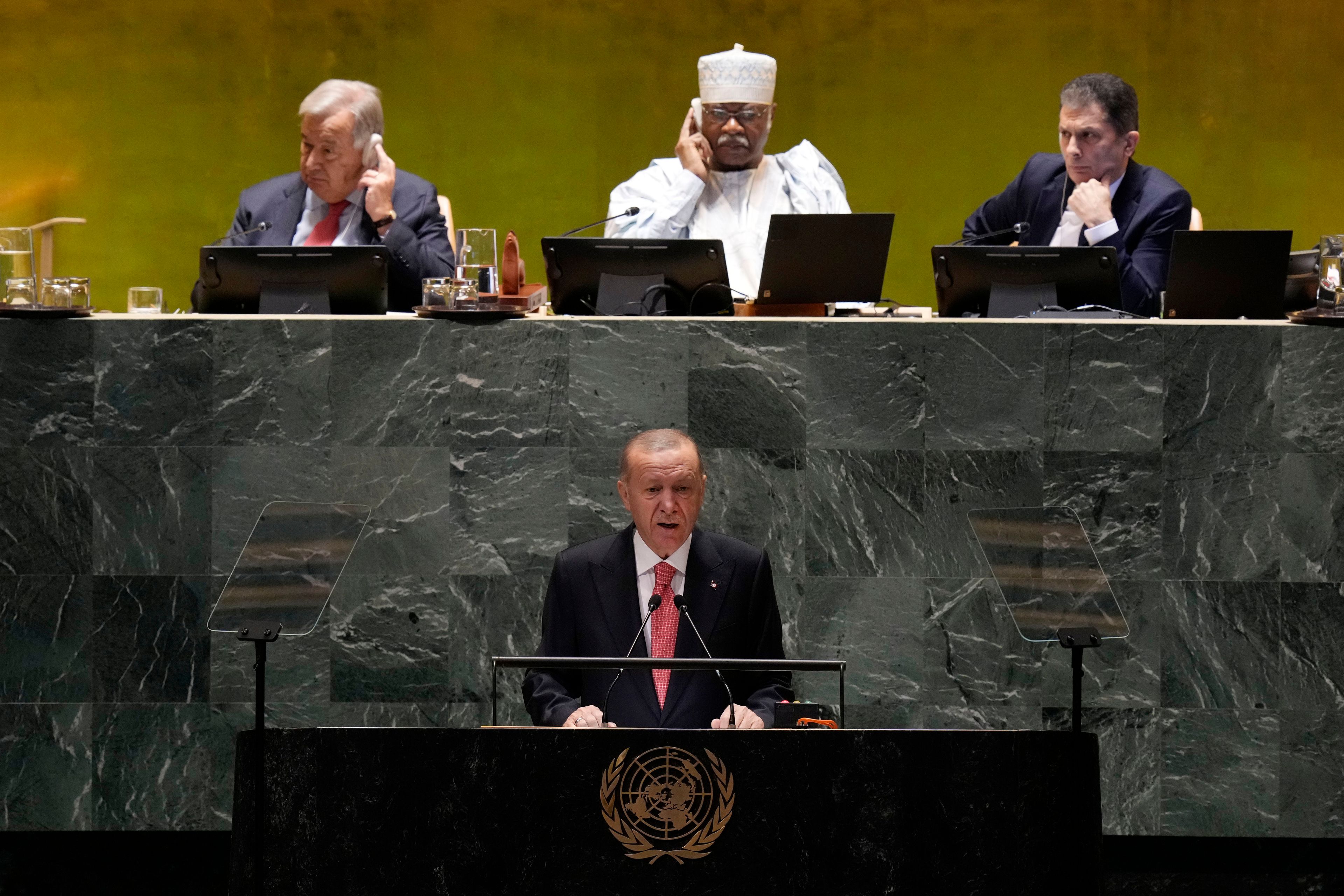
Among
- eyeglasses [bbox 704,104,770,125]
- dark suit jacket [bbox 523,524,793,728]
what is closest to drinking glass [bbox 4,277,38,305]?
dark suit jacket [bbox 523,524,793,728]

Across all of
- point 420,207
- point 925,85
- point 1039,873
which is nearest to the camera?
point 1039,873

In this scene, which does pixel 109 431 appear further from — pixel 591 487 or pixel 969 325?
pixel 969 325

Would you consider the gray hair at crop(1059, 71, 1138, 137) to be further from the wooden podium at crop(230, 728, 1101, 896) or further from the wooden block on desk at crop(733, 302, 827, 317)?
the wooden podium at crop(230, 728, 1101, 896)

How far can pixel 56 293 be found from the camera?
12.7ft

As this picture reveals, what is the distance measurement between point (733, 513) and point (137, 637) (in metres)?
1.51

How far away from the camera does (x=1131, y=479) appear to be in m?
3.78

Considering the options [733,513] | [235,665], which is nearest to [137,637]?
[235,665]

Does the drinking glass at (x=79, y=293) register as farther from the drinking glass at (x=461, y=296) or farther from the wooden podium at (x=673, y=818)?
the wooden podium at (x=673, y=818)

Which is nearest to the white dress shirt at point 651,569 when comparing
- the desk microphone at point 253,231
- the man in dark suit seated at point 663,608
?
the man in dark suit seated at point 663,608

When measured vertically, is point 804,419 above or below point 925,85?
below

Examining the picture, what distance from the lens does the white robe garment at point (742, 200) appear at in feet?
18.7

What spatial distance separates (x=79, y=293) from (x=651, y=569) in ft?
5.65

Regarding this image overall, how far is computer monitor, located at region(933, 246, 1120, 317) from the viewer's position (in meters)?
4.13

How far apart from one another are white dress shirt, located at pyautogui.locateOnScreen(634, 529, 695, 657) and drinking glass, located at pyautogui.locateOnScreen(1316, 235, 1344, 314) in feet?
5.76
